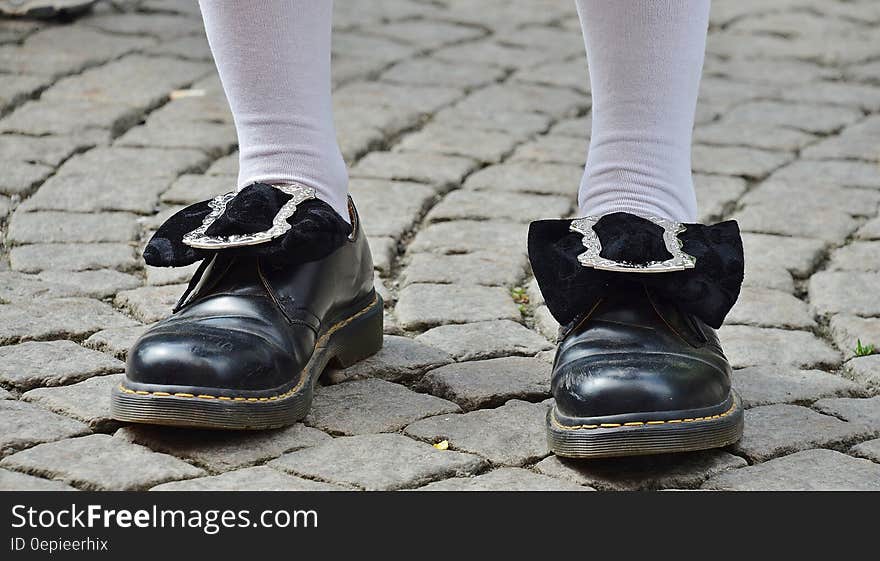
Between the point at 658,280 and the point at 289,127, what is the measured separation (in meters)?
0.60

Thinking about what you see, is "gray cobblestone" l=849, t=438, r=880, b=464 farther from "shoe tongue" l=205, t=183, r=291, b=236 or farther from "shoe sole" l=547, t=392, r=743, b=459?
"shoe tongue" l=205, t=183, r=291, b=236

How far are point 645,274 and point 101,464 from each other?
A: 77cm

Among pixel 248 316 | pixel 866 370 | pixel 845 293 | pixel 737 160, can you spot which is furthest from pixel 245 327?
pixel 737 160

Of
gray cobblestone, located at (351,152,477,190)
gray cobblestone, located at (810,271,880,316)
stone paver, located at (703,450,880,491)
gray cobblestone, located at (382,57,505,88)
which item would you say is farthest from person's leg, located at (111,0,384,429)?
gray cobblestone, located at (382,57,505,88)

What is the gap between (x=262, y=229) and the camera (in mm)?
1846

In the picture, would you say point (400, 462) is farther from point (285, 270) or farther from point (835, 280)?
point (835, 280)

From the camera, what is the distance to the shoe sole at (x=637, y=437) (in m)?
1.66

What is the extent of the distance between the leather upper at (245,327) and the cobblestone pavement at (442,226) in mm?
92

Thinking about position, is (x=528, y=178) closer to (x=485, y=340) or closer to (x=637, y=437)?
(x=485, y=340)

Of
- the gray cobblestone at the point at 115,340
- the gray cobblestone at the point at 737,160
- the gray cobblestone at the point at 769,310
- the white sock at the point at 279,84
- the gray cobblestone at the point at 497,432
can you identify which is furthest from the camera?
the gray cobblestone at the point at 737,160

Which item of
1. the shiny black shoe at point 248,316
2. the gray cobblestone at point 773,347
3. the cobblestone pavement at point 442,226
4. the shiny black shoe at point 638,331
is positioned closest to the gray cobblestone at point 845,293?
the cobblestone pavement at point 442,226

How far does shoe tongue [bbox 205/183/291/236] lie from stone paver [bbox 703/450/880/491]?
717mm

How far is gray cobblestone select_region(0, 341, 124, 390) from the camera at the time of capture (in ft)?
6.46

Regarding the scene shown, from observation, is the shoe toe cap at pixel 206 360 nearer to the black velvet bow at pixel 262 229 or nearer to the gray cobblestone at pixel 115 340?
the black velvet bow at pixel 262 229
